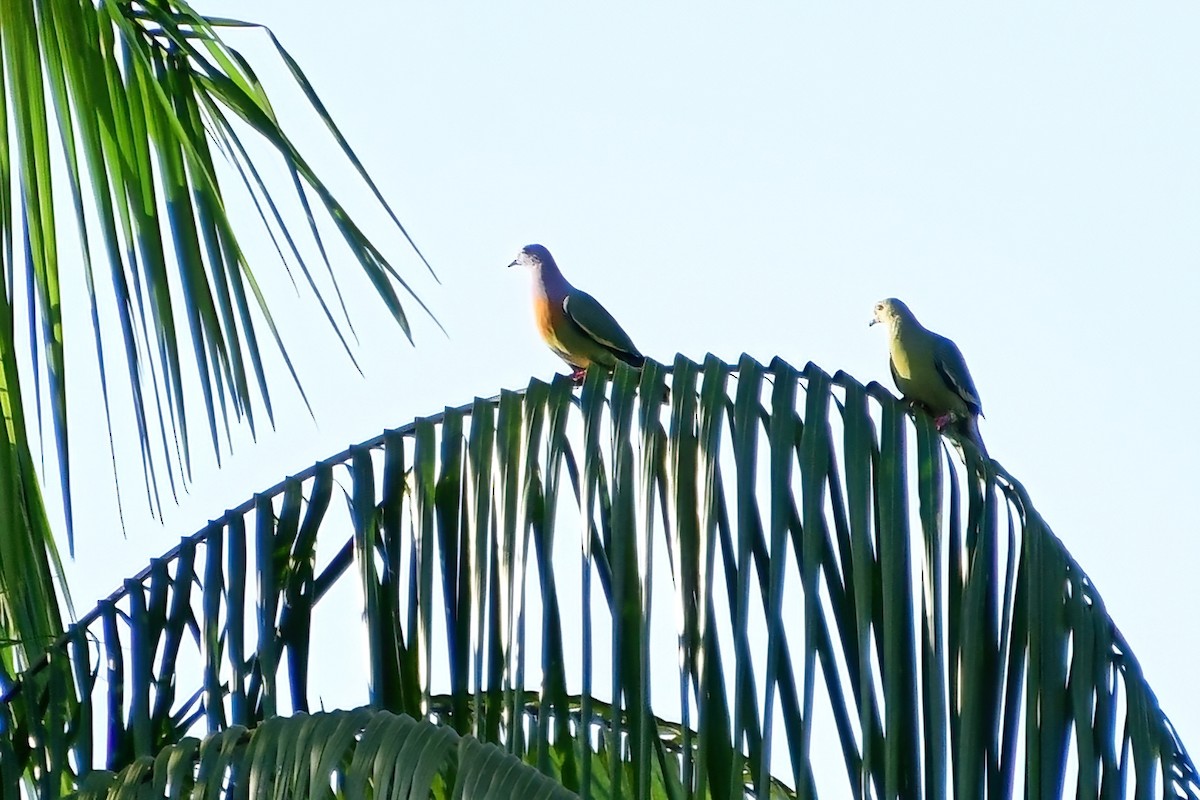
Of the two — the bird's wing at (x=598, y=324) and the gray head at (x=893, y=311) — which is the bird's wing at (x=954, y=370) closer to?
the gray head at (x=893, y=311)

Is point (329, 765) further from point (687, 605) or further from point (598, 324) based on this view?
point (598, 324)

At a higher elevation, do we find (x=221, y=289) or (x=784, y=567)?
(x=221, y=289)

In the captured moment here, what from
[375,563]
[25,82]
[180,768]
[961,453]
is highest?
[25,82]

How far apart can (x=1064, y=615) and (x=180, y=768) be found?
137cm

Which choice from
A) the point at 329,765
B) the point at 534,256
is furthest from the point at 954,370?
the point at 329,765

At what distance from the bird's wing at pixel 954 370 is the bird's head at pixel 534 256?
1448 mm

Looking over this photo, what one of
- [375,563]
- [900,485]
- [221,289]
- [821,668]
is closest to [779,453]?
[900,485]

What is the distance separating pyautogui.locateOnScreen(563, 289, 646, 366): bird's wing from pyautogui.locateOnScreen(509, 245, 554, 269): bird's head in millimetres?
356

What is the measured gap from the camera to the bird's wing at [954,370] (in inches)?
214

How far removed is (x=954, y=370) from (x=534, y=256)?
1.59 meters

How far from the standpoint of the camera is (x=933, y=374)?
18.0ft

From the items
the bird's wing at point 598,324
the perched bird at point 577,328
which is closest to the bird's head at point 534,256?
the perched bird at point 577,328

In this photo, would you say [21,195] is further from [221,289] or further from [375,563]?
[375,563]

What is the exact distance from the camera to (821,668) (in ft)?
9.30
